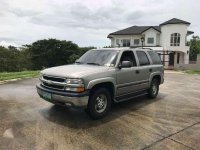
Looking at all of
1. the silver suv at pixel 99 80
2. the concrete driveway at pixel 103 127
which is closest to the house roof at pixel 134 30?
the silver suv at pixel 99 80

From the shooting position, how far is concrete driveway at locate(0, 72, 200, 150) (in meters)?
4.50

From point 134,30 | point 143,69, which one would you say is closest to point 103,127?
point 143,69

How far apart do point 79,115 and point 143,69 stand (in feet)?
9.47

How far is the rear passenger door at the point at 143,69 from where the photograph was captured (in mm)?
7620

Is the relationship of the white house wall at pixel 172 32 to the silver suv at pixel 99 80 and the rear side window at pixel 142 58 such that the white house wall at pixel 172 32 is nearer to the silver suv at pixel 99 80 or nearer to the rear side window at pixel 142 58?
the silver suv at pixel 99 80

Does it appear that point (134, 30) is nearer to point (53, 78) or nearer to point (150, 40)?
point (150, 40)

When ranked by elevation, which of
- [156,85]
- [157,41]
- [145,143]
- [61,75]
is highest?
[157,41]

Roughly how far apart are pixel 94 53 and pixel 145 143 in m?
3.77

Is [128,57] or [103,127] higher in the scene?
[128,57]

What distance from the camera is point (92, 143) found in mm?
4512

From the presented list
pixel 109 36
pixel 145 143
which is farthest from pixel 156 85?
pixel 109 36

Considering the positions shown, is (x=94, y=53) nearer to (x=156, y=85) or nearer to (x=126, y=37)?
(x=156, y=85)

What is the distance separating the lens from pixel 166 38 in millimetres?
35312

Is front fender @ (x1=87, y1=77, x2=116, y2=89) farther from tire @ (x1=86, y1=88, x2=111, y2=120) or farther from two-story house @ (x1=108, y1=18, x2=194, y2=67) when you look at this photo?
two-story house @ (x1=108, y1=18, x2=194, y2=67)
